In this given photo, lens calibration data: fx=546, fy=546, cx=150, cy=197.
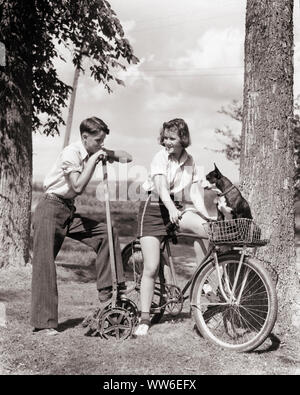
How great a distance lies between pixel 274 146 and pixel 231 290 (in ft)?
4.65

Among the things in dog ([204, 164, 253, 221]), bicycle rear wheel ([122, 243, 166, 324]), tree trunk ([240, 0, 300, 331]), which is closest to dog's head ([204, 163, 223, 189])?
dog ([204, 164, 253, 221])

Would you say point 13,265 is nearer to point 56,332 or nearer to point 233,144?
point 56,332

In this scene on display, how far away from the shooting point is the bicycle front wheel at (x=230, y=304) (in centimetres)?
469

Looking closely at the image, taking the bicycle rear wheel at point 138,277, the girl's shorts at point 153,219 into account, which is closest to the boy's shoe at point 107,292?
the bicycle rear wheel at point 138,277

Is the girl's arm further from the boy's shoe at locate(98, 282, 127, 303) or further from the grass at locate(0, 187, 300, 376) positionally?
the grass at locate(0, 187, 300, 376)

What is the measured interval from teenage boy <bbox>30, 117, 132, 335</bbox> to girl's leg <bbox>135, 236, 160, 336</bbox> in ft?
0.75

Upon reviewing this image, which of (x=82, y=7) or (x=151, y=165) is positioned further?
(x=82, y=7)

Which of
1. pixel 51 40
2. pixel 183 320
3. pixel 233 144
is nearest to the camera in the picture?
pixel 183 320

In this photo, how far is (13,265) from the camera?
336 inches

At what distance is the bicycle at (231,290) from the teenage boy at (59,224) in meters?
0.59

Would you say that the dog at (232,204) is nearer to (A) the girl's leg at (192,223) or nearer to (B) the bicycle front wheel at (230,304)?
(A) the girl's leg at (192,223)

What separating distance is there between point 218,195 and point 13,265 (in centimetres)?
408

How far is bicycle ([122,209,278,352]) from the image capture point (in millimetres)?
4457

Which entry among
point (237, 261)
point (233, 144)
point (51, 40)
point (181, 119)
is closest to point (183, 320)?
point (237, 261)
